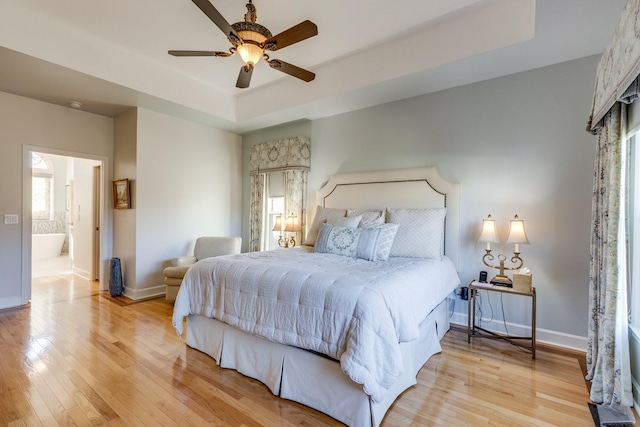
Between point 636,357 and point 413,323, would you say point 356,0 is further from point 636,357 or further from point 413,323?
point 636,357

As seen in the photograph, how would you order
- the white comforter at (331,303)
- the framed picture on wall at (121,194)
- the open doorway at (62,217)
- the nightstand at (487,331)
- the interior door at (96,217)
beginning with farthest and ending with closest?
1. the interior door at (96,217)
2. the framed picture on wall at (121,194)
3. the open doorway at (62,217)
4. the nightstand at (487,331)
5. the white comforter at (331,303)

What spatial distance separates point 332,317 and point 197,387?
121 cm

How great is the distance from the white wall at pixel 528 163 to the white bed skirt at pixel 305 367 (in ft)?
4.16

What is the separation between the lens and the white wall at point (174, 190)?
4301mm

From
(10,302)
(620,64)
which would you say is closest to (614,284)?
(620,64)

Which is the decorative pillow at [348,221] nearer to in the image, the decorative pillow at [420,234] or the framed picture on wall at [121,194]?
the decorative pillow at [420,234]

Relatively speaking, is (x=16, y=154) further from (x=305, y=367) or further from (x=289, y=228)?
(x=305, y=367)

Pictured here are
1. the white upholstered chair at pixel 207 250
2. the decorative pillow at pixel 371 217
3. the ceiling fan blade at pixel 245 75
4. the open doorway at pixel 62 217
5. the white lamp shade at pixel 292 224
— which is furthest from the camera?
the white lamp shade at pixel 292 224

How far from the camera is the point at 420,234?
10.2ft

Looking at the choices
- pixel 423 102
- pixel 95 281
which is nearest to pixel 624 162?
pixel 423 102

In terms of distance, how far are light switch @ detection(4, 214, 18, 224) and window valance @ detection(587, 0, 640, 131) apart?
243 inches

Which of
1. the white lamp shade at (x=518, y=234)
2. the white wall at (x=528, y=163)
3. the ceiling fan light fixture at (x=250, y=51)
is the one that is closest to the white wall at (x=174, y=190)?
the ceiling fan light fixture at (x=250, y=51)

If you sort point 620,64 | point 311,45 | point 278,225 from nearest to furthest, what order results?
point 620,64 < point 311,45 < point 278,225

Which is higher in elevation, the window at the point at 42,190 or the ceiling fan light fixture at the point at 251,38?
the ceiling fan light fixture at the point at 251,38
